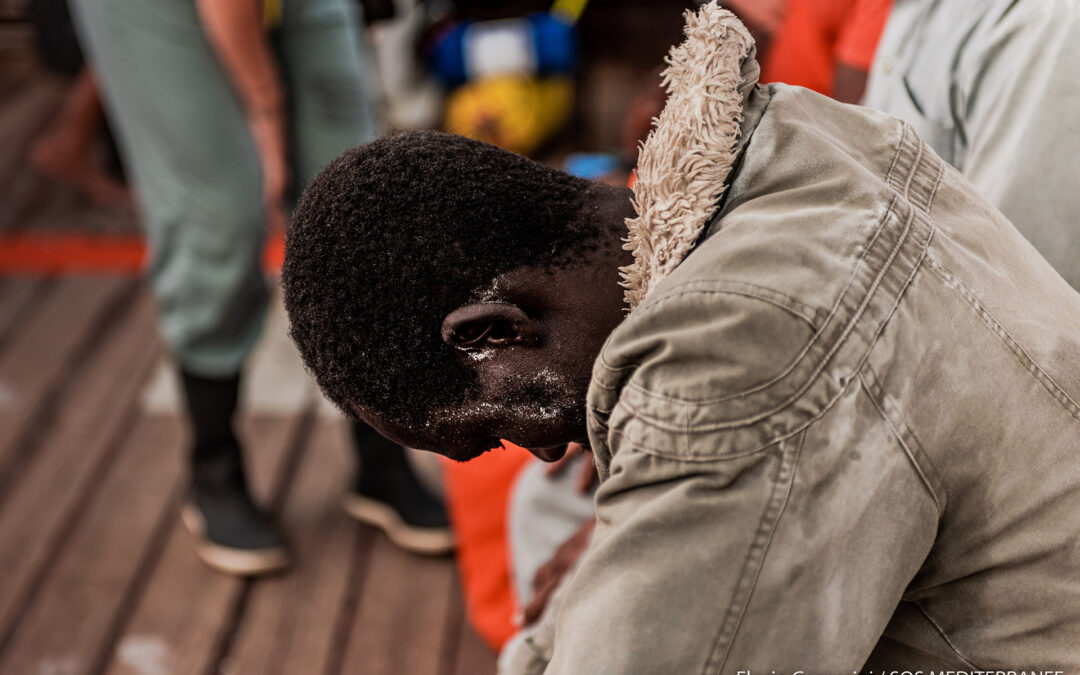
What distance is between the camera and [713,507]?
0.68 metres

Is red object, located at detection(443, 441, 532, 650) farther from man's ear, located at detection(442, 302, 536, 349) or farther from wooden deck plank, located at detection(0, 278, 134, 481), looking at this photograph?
wooden deck plank, located at detection(0, 278, 134, 481)

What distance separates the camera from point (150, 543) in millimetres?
1962

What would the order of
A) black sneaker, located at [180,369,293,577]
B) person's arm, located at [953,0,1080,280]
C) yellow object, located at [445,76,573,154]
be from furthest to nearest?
yellow object, located at [445,76,573,154] → black sneaker, located at [180,369,293,577] → person's arm, located at [953,0,1080,280]

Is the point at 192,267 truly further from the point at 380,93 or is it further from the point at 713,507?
the point at 380,93

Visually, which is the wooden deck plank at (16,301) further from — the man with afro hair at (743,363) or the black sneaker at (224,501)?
the man with afro hair at (743,363)

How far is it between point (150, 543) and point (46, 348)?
824 millimetres

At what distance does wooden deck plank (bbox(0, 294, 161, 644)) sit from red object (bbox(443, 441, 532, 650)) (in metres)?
0.84

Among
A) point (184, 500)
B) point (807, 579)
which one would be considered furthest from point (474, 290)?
point (184, 500)

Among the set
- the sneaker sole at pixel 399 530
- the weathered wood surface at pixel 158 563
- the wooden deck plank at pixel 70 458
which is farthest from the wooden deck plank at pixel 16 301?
the sneaker sole at pixel 399 530

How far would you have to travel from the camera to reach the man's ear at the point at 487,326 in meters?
0.82

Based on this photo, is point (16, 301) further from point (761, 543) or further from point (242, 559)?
point (761, 543)

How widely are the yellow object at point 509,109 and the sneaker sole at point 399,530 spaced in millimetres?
1460

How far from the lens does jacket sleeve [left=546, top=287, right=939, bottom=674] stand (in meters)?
0.68

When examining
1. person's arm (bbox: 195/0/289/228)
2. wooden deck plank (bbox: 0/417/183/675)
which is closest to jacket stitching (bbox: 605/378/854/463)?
person's arm (bbox: 195/0/289/228)
